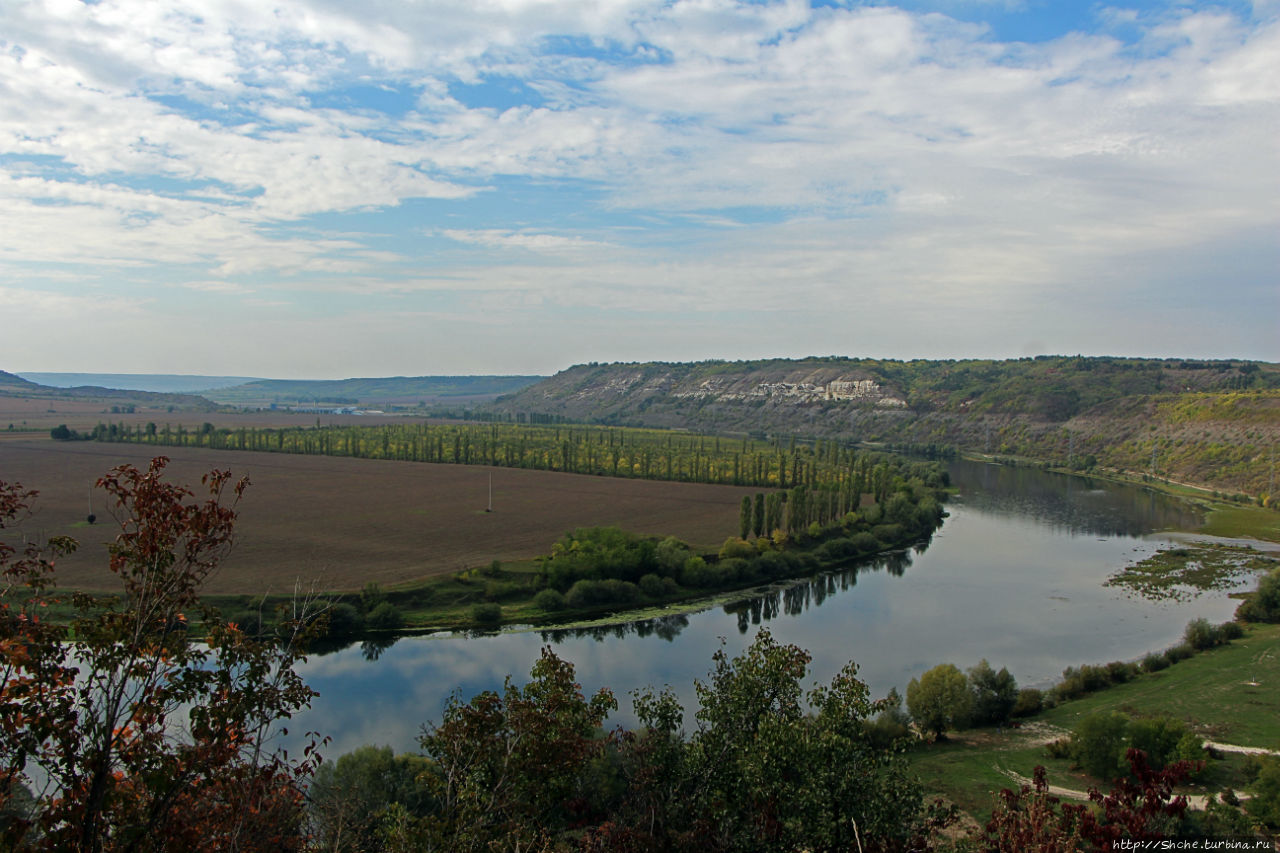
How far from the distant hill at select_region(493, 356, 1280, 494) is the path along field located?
5347cm

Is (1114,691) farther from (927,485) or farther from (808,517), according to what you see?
(927,485)

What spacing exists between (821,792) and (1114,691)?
71.4 ft

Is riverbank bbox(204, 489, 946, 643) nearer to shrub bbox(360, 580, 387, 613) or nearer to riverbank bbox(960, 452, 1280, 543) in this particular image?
shrub bbox(360, 580, 387, 613)

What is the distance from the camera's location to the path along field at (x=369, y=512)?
3609cm

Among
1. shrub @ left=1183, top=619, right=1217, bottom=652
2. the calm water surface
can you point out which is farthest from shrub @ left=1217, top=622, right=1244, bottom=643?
the calm water surface

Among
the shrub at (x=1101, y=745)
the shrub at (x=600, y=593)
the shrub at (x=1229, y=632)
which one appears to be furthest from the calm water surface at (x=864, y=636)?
the shrub at (x=1101, y=745)

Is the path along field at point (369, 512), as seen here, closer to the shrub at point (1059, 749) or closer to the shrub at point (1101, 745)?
the shrub at point (1059, 749)

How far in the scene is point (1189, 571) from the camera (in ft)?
142

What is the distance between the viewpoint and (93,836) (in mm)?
4703

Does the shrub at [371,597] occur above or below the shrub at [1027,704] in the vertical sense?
above

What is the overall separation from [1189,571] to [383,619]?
4096cm

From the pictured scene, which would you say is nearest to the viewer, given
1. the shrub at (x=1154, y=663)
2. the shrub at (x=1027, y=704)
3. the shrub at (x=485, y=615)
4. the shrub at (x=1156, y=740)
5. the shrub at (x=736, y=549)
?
the shrub at (x=1156, y=740)

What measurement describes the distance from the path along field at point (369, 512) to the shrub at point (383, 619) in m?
2.18

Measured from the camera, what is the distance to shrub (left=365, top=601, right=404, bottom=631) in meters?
30.9
